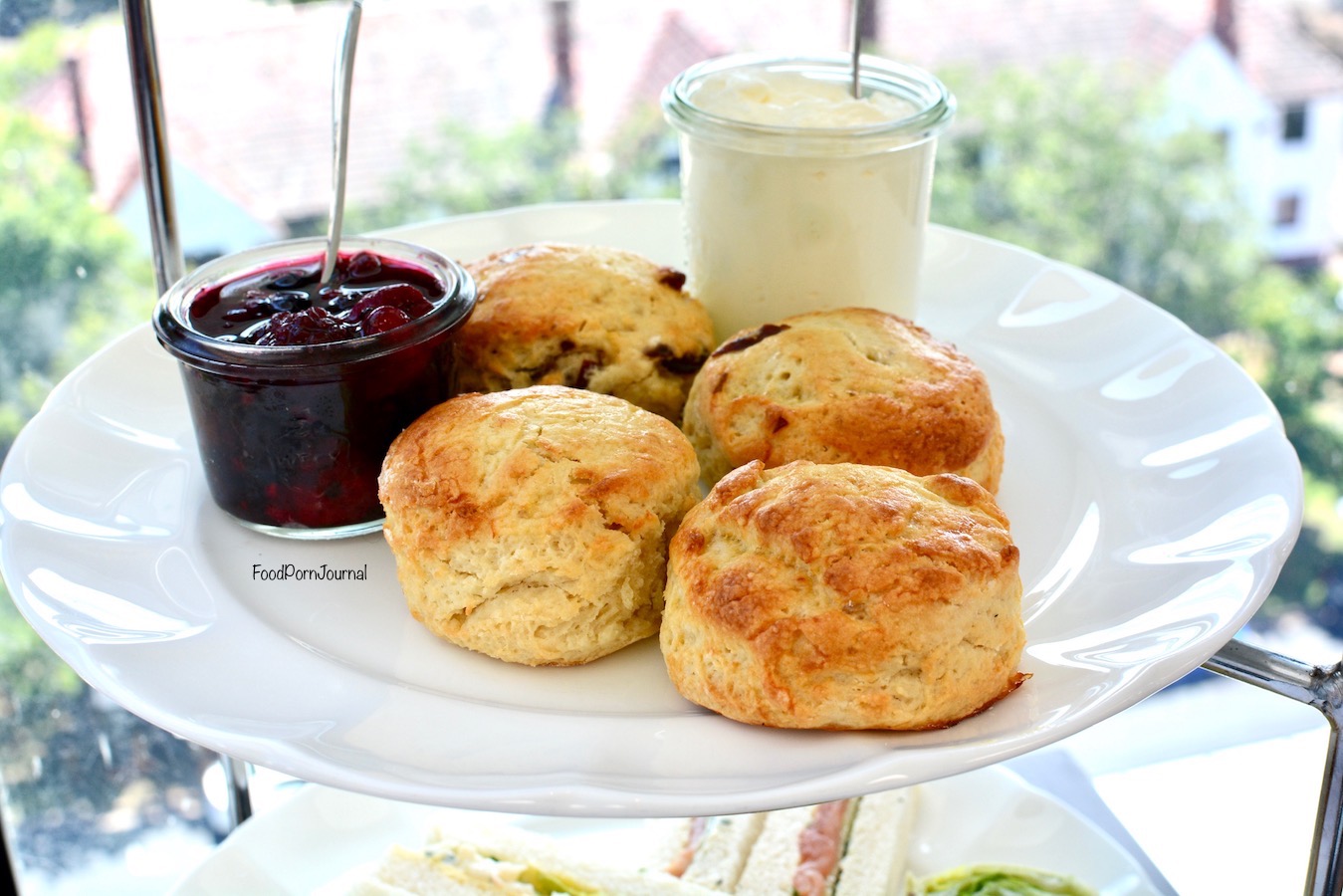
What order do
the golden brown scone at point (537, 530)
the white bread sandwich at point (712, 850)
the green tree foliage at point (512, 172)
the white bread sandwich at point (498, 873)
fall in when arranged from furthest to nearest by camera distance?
the green tree foliage at point (512, 172) → the white bread sandwich at point (712, 850) → the white bread sandwich at point (498, 873) → the golden brown scone at point (537, 530)

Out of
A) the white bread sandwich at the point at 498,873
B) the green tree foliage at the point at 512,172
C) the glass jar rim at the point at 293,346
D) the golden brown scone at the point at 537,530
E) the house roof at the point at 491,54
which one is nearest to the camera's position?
the golden brown scone at the point at 537,530

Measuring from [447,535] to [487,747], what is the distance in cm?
24

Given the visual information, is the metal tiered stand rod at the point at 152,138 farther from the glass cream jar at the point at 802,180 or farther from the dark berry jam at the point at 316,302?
the glass cream jar at the point at 802,180

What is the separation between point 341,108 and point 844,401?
0.69 meters

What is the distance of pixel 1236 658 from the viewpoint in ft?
4.66

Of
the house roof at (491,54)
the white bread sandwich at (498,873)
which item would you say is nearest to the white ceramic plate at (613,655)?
the white bread sandwich at (498,873)

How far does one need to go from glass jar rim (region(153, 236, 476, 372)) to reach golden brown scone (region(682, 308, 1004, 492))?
33cm

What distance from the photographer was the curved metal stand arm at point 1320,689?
1.42 meters

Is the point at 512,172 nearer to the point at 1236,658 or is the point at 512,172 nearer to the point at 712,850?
the point at 712,850

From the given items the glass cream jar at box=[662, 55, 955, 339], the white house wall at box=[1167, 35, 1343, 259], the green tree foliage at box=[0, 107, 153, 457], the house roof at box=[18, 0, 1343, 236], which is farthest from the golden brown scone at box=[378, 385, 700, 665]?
the white house wall at box=[1167, 35, 1343, 259]

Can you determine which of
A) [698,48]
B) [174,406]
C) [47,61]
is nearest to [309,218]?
[47,61]

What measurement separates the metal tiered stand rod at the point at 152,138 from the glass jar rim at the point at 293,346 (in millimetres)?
163

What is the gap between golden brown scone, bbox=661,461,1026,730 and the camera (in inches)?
44.7

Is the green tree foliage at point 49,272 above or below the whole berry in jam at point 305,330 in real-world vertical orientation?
below
